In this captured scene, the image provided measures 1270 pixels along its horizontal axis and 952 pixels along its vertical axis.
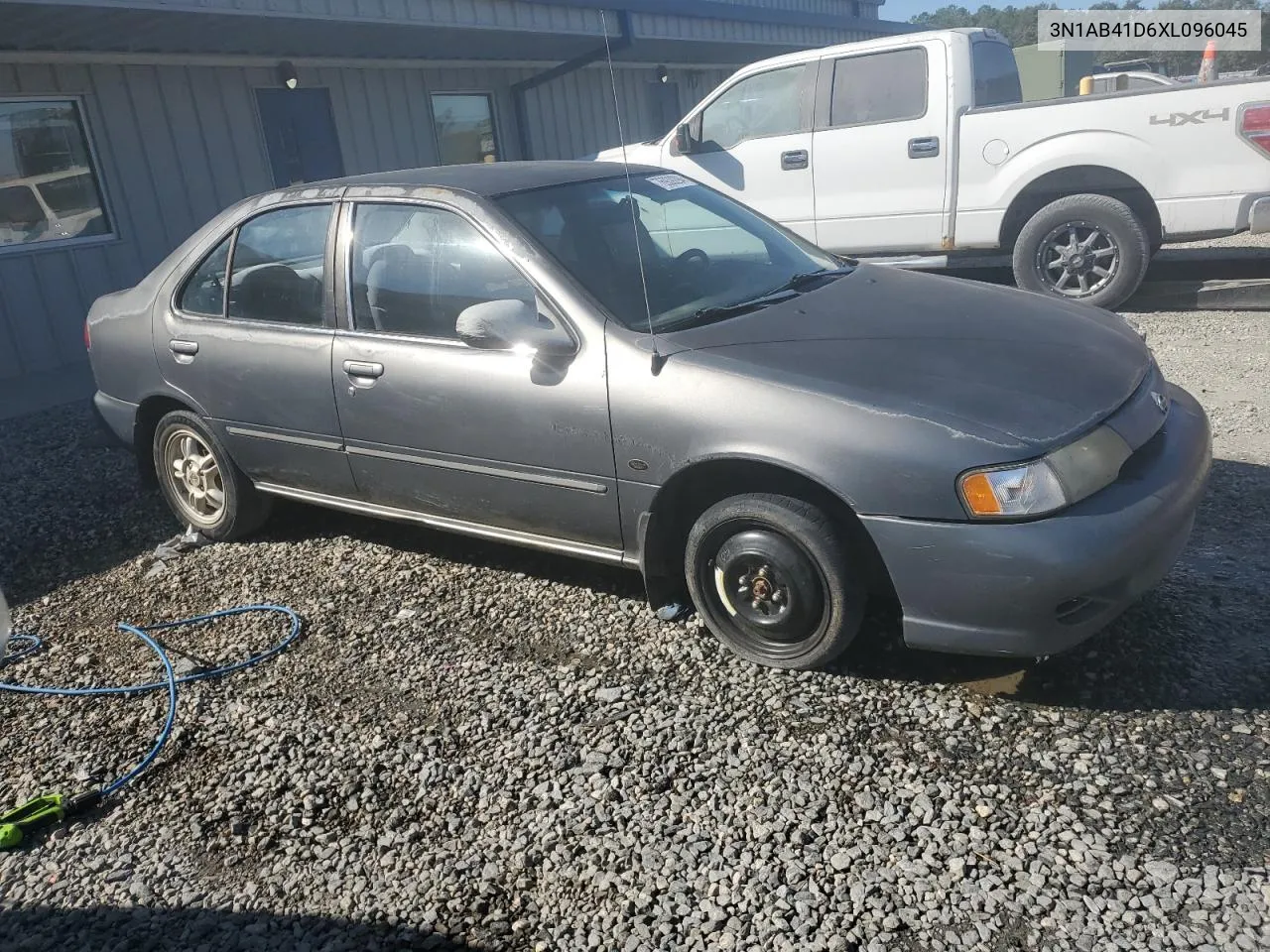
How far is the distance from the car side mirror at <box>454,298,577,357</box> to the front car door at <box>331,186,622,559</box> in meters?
0.04

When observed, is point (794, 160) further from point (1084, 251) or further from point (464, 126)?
point (464, 126)

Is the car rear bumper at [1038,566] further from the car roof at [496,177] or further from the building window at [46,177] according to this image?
the building window at [46,177]

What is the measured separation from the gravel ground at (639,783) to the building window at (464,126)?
9.43 meters

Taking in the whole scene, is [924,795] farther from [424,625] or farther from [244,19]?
[244,19]

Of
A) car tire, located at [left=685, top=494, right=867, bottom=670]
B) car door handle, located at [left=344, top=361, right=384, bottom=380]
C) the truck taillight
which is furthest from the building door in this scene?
car tire, located at [left=685, top=494, right=867, bottom=670]

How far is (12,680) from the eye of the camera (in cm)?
392

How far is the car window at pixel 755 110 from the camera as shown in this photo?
342 inches

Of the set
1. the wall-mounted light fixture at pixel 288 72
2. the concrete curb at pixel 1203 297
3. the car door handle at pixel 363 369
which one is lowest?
the concrete curb at pixel 1203 297

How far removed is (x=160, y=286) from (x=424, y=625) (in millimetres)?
2238

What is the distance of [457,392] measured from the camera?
3.76 meters

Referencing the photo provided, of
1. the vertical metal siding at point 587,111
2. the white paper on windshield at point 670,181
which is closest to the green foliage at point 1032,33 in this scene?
the vertical metal siding at point 587,111

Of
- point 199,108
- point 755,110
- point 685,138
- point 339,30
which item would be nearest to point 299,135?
point 199,108

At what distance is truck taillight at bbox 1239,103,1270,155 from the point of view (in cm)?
657

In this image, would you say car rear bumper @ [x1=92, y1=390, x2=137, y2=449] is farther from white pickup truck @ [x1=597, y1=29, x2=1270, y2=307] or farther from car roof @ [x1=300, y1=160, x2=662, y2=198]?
white pickup truck @ [x1=597, y1=29, x2=1270, y2=307]
